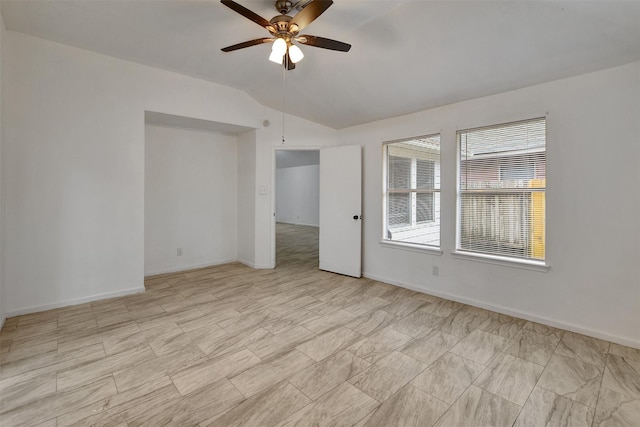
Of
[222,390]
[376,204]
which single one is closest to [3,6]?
[222,390]

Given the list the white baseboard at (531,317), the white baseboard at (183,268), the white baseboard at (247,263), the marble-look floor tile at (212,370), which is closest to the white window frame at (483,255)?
the white baseboard at (531,317)

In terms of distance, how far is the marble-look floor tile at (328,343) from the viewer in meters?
2.31

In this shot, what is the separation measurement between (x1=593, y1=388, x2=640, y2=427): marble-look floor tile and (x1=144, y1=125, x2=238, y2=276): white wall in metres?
4.93

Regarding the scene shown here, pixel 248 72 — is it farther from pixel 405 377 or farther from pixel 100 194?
pixel 405 377

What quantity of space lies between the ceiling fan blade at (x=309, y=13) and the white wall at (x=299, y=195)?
8.75 meters

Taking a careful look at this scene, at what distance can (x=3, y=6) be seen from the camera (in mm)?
2473

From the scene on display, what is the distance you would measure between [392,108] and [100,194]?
383cm

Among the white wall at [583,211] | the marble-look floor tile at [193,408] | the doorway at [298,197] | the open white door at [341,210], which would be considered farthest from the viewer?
the doorway at [298,197]

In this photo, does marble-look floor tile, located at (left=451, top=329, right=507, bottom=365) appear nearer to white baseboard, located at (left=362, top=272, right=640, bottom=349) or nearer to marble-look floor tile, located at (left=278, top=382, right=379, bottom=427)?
white baseboard, located at (left=362, top=272, right=640, bottom=349)

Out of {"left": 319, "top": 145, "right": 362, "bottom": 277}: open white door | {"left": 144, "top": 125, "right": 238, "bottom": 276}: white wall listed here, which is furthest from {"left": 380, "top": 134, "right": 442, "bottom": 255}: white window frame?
{"left": 144, "top": 125, "right": 238, "bottom": 276}: white wall

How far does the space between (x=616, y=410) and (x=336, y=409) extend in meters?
1.74

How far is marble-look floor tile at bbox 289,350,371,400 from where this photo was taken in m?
1.89

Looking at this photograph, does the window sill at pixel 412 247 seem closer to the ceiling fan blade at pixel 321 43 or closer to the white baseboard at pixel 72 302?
the ceiling fan blade at pixel 321 43

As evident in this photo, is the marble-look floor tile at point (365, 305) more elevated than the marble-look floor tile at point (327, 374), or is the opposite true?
the marble-look floor tile at point (365, 305)
